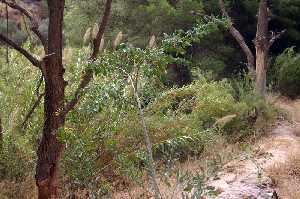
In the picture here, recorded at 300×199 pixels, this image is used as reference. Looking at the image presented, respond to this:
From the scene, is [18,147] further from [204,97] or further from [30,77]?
[204,97]

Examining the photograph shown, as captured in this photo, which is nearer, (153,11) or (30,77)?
(30,77)

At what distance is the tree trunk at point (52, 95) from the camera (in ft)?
15.0

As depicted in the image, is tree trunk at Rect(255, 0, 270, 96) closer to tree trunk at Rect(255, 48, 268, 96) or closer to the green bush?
tree trunk at Rect(255, 48, 268, 96)

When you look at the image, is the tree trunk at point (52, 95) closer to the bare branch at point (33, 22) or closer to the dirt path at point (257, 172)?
the bare branch at point (33, 22)

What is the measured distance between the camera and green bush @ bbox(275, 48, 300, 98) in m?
12.5

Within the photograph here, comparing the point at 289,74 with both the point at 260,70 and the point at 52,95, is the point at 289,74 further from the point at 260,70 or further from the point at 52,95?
the point at 52,95

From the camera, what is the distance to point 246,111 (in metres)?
9.71

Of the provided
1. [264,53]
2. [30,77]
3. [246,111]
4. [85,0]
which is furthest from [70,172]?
[85,0]

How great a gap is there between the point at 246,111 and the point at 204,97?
1.55 metres

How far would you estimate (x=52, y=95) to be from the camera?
4.60m

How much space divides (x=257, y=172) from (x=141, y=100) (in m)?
1.76

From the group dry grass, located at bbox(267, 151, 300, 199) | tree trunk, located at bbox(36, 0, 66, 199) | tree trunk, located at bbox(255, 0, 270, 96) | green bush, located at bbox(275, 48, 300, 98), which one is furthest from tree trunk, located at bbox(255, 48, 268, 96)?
tree trunk, located at bbox(36, 0, 66, 199)

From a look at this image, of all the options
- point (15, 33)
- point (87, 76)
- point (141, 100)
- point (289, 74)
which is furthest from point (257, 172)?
point (15, 33)

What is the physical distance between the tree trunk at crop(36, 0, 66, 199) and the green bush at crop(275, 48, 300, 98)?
882cm
